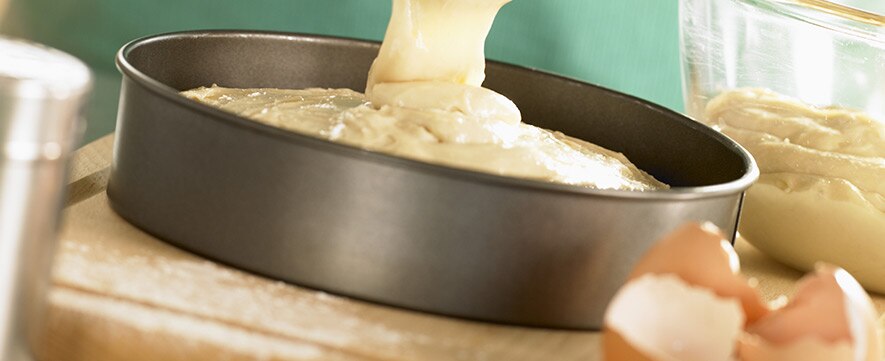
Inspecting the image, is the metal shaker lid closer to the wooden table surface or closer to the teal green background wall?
the wooden table surface

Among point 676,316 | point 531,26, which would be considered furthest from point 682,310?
point 531,26

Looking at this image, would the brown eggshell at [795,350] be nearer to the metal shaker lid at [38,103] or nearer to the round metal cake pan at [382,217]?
the round metal cake pan at [382,217]

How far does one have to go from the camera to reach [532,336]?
0.90 m

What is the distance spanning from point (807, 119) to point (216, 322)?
701 millimetres

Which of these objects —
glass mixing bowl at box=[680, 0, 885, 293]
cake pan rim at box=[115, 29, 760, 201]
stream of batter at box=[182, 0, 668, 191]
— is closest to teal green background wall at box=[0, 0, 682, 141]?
glass mixing bowl at box=[680, 0, 885, 293]

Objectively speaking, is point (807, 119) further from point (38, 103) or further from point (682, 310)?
point (38, 103)

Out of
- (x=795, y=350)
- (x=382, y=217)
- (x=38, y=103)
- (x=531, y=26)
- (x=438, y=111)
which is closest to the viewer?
(x=38, y=103)

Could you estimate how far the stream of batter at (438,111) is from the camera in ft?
3.23

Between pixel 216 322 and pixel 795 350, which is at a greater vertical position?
pixel 795 350

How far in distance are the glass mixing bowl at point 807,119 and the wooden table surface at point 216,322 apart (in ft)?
1.32

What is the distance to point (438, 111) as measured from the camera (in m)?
1.04

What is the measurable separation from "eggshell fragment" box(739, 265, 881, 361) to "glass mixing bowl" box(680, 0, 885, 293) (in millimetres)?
430

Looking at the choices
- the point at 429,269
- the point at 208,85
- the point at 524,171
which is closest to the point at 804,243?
the point at 524,171

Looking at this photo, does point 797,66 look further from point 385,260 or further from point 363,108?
point 385,260
